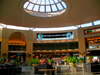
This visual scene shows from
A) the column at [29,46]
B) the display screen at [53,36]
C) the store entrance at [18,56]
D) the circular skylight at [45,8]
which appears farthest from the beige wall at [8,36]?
the circular skylight at [45,8]

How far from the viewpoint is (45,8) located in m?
21.9

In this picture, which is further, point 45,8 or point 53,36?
point 53,36

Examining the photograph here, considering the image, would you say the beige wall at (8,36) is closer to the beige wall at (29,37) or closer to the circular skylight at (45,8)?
the beige wall at (29,37)

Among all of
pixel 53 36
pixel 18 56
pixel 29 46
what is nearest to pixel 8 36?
pixel 29 46

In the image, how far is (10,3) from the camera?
16125 mm

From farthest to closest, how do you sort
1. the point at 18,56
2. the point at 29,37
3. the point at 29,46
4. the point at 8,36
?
the point at 18,56 → the point at 29,37 → the point at 29,46 → the point at 8,36

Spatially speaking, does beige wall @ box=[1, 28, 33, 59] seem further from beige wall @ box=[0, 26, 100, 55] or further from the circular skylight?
the circular skylight

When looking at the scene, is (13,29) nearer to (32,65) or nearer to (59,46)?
(59,46)

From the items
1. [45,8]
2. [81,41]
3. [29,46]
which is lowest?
[29,46]

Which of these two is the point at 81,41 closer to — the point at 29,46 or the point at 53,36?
the point at 53,36

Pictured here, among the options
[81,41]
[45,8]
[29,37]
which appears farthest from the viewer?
[29,37]

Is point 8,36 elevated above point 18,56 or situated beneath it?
elevated above

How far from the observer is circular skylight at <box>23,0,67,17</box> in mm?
20383

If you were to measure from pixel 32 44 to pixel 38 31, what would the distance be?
13.9ft
